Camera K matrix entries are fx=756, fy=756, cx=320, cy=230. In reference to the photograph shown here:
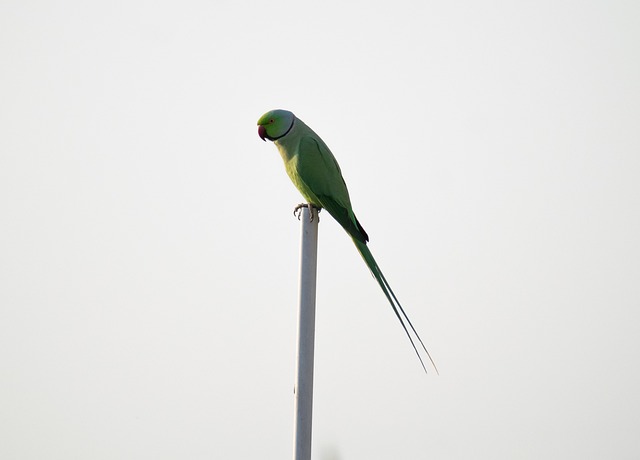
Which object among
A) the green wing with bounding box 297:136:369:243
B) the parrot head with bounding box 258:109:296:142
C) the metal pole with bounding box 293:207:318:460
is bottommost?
the metal pole with bounding box 293:207:318:460

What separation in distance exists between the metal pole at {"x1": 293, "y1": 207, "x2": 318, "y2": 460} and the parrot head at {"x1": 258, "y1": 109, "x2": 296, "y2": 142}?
114 inches

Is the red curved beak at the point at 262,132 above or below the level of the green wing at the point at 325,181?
above

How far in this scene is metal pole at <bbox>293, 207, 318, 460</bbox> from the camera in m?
4.00

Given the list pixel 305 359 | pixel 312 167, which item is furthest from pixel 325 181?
pixel 305 359

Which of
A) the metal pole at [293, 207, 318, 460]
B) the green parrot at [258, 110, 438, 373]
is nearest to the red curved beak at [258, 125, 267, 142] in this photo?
the green parrot at [258, 110, 438, 373]

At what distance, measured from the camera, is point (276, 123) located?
700 cm

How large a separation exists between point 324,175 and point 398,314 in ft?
5.67

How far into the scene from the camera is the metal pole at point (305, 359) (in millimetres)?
3996

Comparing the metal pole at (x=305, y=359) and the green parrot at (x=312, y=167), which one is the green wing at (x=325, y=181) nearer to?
the green parrot at (x=312, y=167)

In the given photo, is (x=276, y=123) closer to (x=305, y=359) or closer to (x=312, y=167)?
(x=312, y=167)

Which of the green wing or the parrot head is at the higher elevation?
the parrot head

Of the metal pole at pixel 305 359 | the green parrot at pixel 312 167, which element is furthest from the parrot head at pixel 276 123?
the metal pole at pixel 305 359

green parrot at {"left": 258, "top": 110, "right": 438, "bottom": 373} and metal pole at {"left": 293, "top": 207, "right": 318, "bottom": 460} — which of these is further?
green parrot at {"left": 258, "top": 110, "right": 438, "bottom": 373}

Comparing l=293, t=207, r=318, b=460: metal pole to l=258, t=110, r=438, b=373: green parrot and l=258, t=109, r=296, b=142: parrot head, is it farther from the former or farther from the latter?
l=258, t=109, r=296, b=142: parrot head
